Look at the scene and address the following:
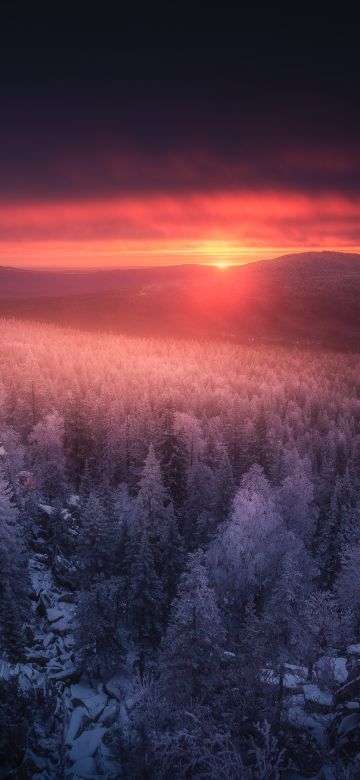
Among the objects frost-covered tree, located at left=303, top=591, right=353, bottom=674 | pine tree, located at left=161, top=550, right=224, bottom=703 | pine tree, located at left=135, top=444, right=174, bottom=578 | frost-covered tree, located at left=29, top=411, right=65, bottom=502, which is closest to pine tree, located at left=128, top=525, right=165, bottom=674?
pine tree, located at left=135, top=444, right=174, bottom=578

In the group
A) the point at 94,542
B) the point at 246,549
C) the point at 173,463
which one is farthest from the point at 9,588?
the point at 173,463

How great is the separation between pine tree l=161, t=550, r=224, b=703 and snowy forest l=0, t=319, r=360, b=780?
0.09 meters

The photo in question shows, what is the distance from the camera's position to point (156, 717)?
21688 millimetres

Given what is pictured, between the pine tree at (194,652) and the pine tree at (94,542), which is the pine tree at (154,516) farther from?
the pine tree at (194,652)

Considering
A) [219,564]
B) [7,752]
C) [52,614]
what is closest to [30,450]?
[52,614]

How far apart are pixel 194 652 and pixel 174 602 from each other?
486 inches

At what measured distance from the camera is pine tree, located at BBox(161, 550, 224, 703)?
22062 mm

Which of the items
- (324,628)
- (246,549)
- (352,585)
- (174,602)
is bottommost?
(174,602)

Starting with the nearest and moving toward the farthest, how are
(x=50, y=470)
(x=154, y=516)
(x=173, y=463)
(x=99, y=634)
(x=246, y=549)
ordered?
(x=99, y=634) → (x=154, y=516) → (x=246, y=549) → (x=50, y=470) → (x=173, y=463)

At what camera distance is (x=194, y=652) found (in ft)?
72.2

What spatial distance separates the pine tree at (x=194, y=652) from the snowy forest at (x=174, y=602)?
0.09 metres

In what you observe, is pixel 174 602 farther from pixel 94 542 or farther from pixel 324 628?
pixel 324 628

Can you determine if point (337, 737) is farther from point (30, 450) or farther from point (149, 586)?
point (30, 450)

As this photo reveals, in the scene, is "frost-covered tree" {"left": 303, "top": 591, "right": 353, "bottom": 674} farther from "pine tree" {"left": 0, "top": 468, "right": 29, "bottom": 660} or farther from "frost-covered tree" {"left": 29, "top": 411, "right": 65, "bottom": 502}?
"frost-covered tree" {"left": 29, "top": 411, "right": 65, "bottom": 502}
